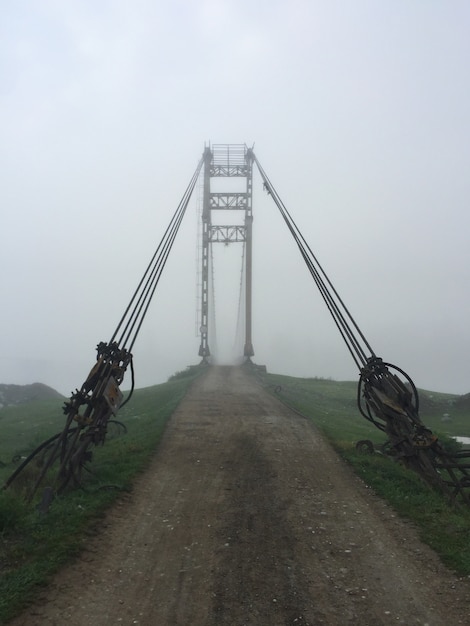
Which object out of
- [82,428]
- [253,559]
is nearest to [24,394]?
[82,428]

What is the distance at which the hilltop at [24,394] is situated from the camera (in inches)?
1410

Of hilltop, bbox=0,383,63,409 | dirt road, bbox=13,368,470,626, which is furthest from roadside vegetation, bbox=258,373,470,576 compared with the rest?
hilltop, bbox=0,383,63,409

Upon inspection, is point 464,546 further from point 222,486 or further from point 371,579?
point 222,486

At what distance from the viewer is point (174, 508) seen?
25.3ft

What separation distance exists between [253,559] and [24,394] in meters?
35.9

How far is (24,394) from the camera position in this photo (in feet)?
124

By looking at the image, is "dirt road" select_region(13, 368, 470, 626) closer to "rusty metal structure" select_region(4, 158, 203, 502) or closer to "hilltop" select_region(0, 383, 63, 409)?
"rusty metal structure" select_region(4, 158, 203, 502)

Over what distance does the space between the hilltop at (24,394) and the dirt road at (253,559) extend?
2929cm

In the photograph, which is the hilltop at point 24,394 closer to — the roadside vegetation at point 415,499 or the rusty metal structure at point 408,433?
the roadside vegetation at point 415,499

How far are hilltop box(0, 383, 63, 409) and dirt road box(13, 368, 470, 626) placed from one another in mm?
29293

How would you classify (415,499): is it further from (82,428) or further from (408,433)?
(82,428)

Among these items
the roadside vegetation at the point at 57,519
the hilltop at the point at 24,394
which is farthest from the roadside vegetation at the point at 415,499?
the hilltop at the point at 24,394

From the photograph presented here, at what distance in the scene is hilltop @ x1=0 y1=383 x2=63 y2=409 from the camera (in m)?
35.8

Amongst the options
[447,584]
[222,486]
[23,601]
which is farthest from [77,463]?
[447,584]
